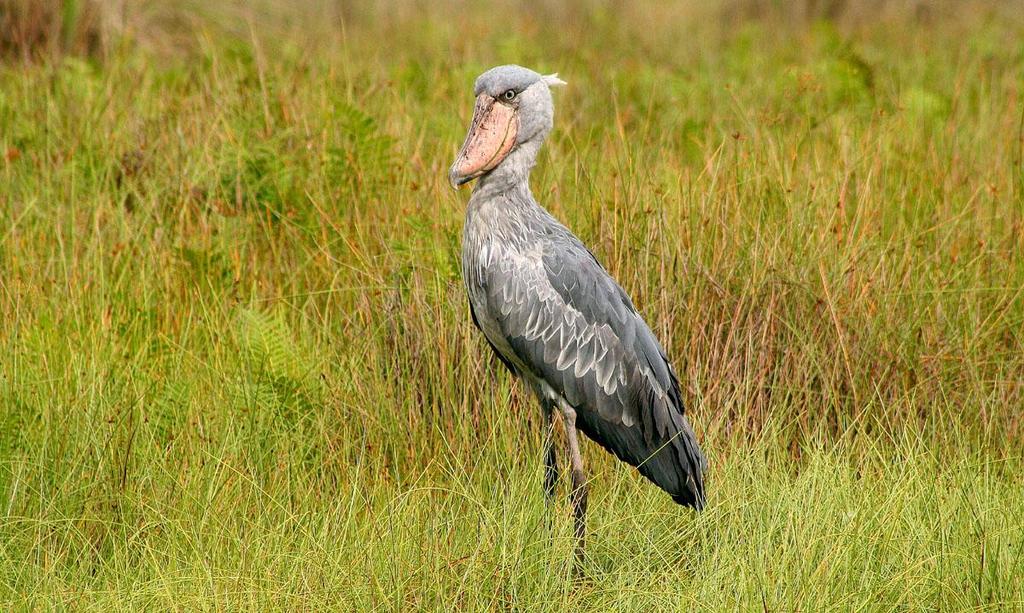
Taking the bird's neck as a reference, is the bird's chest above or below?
below

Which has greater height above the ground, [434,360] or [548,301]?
[548,301]

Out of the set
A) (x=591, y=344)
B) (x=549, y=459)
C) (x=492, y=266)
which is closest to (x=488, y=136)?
(x=492, y=266)

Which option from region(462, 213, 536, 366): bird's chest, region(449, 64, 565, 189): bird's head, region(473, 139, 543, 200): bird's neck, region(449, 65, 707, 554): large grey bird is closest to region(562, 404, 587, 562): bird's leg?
region(449, 65, 707, 554): large grey bird

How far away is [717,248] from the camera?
4336 mm

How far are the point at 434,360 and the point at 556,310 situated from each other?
607 mm

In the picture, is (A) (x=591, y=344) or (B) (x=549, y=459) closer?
(A) (x=591, y=344)

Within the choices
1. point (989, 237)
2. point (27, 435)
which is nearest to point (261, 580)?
point (27, 435)

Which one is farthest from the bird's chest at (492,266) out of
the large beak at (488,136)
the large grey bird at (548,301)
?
the large beak at (488,136)

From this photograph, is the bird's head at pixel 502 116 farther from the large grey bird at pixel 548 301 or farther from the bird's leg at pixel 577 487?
the bird's leg at pixel 577 487

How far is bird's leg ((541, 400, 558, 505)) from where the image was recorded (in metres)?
3.72

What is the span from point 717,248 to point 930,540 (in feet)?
4.83

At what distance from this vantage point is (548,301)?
142 inches

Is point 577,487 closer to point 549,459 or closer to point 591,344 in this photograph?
point 549,459

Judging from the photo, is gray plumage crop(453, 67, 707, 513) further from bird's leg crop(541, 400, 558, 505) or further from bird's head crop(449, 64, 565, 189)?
bird's leg crop(541, 400, 558, 505)
